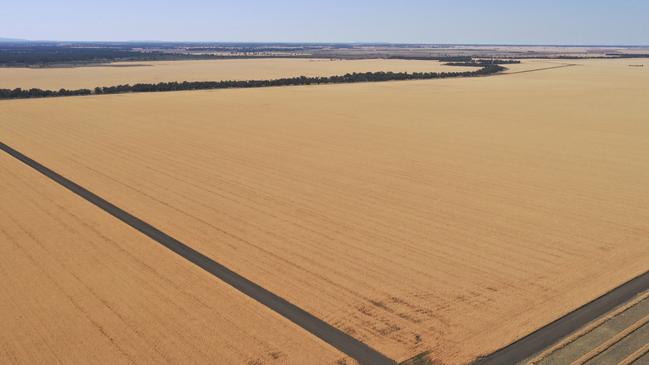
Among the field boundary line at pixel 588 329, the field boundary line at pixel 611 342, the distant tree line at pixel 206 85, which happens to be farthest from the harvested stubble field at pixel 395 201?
the distant tree line at pixel 206 85

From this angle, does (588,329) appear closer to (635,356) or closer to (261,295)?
(635,356)

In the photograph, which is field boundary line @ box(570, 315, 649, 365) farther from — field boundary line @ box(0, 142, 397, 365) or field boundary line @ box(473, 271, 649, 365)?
field boundary line @ box(0, 142, 397, 365)

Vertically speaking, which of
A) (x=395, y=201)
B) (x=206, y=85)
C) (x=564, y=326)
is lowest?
→ (x=564, y=326)

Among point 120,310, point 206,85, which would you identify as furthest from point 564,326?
point 206,85

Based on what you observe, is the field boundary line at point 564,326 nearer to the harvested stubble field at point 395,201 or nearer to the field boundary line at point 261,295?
the harvested stubble field at point 395,201

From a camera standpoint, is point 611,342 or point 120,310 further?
point 120,310

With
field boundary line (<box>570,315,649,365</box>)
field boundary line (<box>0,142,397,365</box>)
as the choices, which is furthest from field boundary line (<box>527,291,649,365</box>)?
field boundary line (<box>0,142,397,365</box>)

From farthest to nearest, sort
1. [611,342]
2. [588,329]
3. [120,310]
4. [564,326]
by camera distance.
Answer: [120,310]
[564,326]
[588,329]
[611,342]
